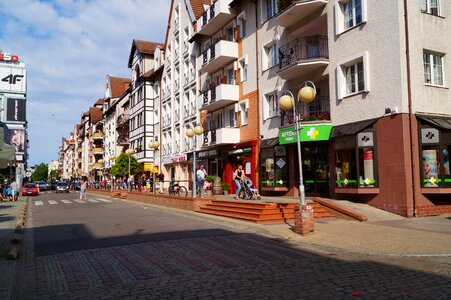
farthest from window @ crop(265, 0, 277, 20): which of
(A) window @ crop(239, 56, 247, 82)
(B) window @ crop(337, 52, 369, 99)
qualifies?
(B) window @ crop(337, 52, 369, 99)

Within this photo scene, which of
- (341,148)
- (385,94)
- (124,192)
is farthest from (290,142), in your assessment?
(124,192)

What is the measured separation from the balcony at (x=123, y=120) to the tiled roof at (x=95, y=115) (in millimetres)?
23384

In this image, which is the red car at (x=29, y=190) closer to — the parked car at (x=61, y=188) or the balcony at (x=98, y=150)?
the parked car at (x=61, y=188)

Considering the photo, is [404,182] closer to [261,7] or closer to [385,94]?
[385,94]

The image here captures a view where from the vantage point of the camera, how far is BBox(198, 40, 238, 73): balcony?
2753 cm

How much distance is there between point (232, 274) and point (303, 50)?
623 inches

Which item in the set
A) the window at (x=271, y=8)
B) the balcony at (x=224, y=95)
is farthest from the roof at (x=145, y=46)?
the window at (x=271, y=8)

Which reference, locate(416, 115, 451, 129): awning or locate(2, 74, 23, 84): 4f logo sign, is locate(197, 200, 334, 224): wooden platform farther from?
locate(2, 74, 23, 84): 4f logo sign

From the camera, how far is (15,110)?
55.4 metres

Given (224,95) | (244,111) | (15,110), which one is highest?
(15,110)

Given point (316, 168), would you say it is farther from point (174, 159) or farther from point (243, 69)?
point (174, 159)

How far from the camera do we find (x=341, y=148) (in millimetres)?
17578

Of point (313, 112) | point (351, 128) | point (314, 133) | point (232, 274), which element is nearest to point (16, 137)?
point (313, 112)

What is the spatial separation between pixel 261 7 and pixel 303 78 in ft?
20.6
